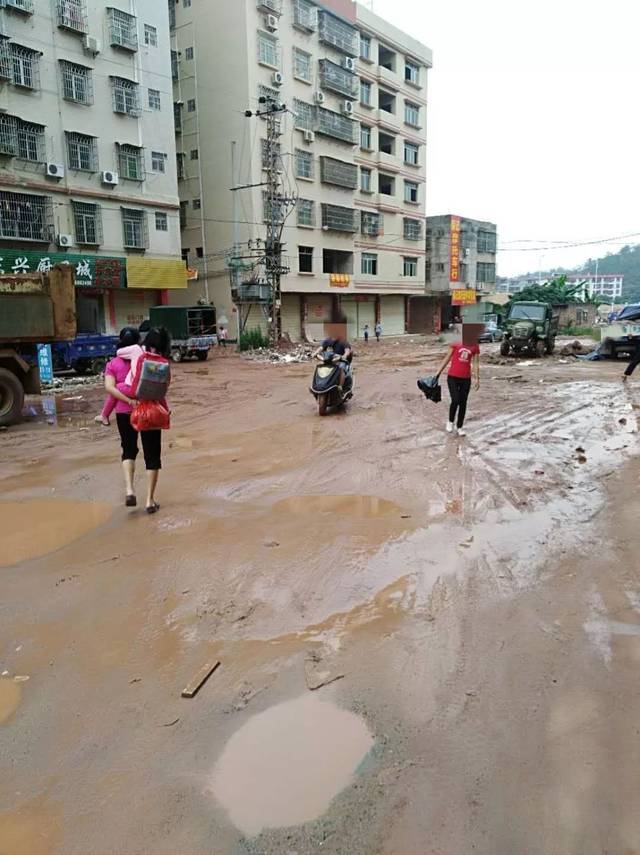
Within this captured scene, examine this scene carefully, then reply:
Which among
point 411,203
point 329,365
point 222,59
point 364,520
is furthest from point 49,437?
point 411,203

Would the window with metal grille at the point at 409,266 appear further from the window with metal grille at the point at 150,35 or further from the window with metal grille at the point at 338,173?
the window with metal grille at the point at 150,35

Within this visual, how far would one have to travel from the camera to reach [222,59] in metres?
32.4

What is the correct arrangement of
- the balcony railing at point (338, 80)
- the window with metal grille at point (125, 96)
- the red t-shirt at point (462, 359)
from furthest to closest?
1. the balcony railing at point (338, 80)
2. the window with metal grille at point (125, 96)
3. the red t-shirt at point (462, 359)

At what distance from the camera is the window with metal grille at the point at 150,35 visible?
27.7m

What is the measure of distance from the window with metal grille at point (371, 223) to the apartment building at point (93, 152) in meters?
15.2

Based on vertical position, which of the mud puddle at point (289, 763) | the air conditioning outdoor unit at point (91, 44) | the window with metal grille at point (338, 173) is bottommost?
the mud puddle at point (289, 763)

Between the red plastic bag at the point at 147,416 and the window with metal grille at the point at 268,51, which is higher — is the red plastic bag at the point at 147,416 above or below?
Result: below

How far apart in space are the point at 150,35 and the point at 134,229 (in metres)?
8.50

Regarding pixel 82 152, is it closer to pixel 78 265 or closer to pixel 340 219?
pixel 78 265

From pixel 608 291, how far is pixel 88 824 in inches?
4272

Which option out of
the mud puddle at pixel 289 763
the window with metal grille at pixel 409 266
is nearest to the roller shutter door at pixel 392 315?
the window with metal grille at pixel 409 266

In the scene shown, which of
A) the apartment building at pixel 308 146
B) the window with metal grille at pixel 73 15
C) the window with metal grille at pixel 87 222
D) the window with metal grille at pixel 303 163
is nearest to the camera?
the window with metal grille at pixel 73 15

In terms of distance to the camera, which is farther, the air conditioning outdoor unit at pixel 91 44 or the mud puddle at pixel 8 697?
the air conditioning outdoor unit at pixel 91 44

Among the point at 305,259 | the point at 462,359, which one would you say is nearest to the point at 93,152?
the point at 305,259
